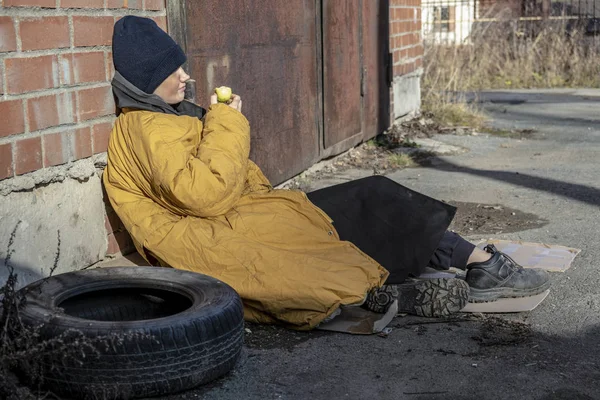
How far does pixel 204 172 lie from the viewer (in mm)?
3230

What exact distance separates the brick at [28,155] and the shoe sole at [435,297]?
157 centimetres

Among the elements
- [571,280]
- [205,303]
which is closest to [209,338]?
[205,303]

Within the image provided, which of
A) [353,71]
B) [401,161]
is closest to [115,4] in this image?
[353,71]

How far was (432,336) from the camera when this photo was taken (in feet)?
11.0

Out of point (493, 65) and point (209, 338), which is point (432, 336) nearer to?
point (209, 338)

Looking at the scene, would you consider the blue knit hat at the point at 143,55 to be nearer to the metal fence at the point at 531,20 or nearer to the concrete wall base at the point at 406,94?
the concrete wall base at the point at 406,94

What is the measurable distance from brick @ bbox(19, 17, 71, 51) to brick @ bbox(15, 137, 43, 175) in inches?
14.2

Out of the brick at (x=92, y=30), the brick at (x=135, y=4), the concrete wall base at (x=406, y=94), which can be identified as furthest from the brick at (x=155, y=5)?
the concrete wall base at (x=406, y=94)

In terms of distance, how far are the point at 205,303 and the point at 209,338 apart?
0.17 m

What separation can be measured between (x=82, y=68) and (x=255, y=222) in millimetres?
1002

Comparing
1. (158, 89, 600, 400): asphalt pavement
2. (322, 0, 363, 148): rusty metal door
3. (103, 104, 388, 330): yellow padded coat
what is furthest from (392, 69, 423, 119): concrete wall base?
(103, 104, 388, 330): yellow padded coat

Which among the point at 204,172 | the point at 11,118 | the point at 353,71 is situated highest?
the point at 11,118

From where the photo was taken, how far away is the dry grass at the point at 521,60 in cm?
1387

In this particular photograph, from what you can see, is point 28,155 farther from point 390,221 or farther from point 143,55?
point 390,221
